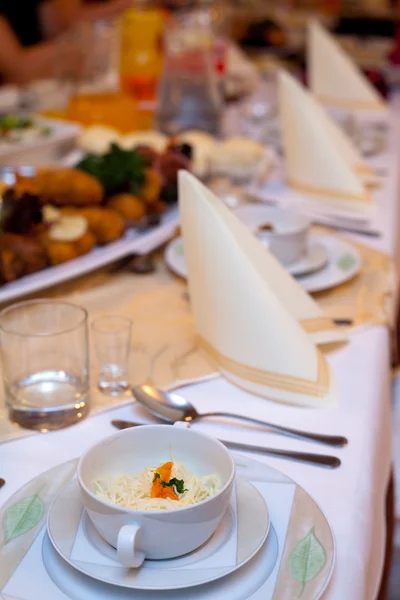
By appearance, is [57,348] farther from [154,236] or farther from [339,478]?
[154,236]

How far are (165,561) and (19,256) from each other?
60cm

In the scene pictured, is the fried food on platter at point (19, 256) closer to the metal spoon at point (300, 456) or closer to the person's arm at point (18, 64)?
the metal spoon at point (300, 456)

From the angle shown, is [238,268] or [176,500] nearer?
[176,500]

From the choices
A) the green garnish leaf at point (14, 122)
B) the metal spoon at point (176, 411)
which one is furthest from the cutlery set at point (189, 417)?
the green garnish leaf at point (14, 122)

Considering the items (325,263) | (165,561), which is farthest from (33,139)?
(165,561)

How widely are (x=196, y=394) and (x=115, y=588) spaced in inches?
13.4

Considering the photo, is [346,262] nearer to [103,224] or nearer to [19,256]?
[103,224]

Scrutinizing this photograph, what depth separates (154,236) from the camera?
1258 mm

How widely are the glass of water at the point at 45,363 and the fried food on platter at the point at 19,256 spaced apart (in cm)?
21

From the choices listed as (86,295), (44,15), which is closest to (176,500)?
(86,295)

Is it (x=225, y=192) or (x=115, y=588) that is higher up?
(x=115, y=588)

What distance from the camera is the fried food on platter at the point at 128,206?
1273mm

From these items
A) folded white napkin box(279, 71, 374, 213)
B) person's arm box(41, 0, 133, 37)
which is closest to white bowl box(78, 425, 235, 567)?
folded white napkin box(279, 71, 374, 213)

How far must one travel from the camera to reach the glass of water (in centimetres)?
80
